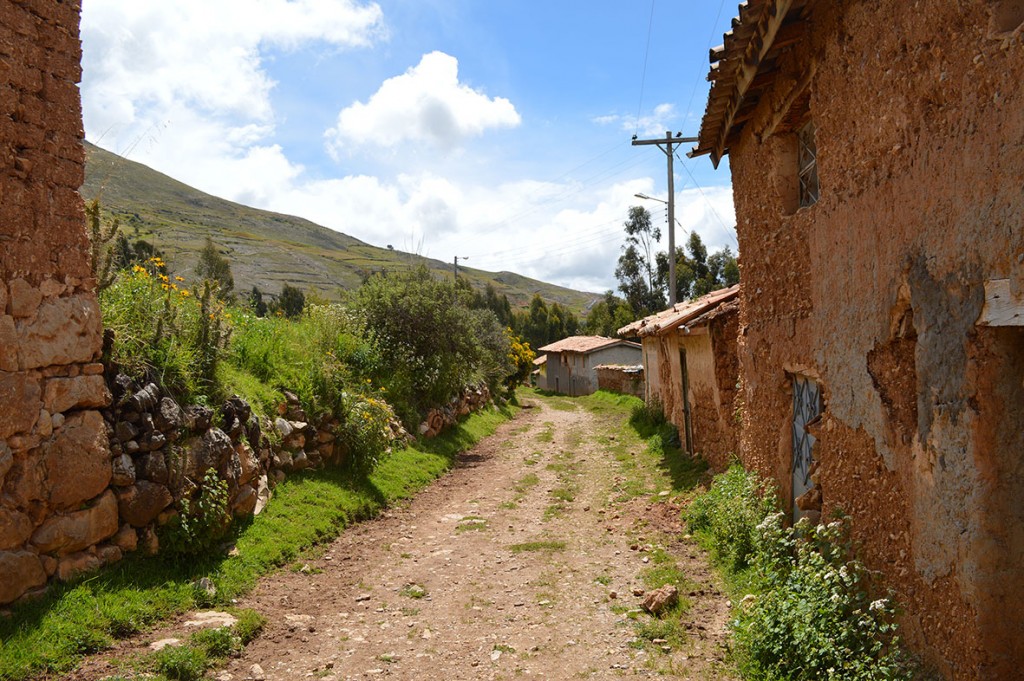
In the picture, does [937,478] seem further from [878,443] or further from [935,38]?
[935,38]

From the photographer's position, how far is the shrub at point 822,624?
13.1 ft

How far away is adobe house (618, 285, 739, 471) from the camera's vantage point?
1059 centimetres

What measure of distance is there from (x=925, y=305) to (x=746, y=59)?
3432mm

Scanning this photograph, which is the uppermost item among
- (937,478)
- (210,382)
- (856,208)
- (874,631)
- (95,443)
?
(856,208)

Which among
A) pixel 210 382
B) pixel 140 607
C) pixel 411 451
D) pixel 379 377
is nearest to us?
pixel 140 607

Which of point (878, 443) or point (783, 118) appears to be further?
point (783, 118)

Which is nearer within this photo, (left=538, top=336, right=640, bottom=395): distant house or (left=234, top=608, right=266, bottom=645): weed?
(left=234, top=608, right=266, bottom=645): weed

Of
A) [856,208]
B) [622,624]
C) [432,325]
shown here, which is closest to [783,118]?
[856,208]

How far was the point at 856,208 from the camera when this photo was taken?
15.6 feet

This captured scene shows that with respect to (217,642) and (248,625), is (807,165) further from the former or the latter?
(217,642)

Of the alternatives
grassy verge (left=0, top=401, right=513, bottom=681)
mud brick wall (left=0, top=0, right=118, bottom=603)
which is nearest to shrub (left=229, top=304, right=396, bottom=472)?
grassy verge (left=0, top=401, right=513, bottom=681)

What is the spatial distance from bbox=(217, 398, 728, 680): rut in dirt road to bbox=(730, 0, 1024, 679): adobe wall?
74.0 inches

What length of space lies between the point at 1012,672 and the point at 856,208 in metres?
3.08

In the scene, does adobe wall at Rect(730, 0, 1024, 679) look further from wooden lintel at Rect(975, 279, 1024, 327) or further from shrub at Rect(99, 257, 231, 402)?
shrub at Rect(99, 257, 231, 402)
